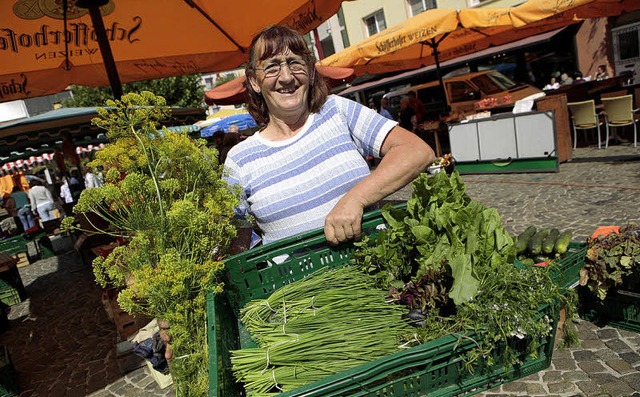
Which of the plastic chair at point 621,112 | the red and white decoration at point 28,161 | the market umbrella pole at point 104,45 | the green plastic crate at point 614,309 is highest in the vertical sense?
the red and white decoration at point 28,161

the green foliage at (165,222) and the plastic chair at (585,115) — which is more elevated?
the green foliage at (165,222)

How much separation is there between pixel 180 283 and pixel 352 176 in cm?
95

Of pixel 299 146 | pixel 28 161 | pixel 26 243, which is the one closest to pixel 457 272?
pixel 299 146

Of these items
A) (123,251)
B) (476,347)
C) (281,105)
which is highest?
(281,105)

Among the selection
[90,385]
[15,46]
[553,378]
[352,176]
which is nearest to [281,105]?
[352,176]

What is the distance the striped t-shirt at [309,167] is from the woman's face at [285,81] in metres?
0.13

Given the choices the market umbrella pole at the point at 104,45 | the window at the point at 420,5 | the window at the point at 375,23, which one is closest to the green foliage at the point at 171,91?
the window at the point at 375,23

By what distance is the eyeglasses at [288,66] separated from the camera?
6.45 ft

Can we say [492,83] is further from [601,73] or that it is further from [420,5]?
[420,5]

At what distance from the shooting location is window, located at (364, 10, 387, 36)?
22281 millimetres

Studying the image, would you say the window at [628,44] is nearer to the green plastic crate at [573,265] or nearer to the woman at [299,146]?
the green plastic crate at [573,265]

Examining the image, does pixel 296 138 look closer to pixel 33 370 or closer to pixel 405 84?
pixel 33 370

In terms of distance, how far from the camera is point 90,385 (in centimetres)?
414

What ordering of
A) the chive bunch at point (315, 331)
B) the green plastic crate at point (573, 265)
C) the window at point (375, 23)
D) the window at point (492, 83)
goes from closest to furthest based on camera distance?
the chive bunch at point (315, 331)
the green plastic crate at point (573, 265)
the window at point (492, 83)
the window at point (375, 23)
